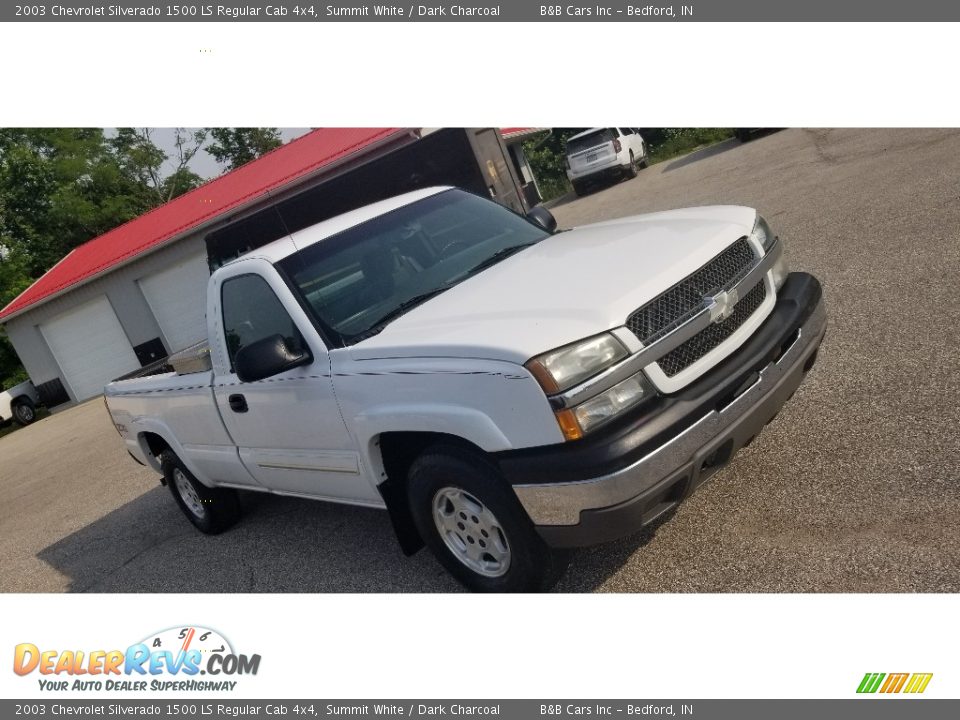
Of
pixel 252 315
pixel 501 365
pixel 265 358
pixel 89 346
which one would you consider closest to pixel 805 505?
pixel 501 365

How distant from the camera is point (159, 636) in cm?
394

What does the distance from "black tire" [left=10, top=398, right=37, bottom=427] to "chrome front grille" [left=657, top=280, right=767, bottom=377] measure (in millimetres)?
24073

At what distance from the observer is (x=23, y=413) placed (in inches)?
891

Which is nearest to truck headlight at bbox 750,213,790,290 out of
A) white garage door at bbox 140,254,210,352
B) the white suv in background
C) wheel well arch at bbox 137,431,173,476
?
wheel well arch at bbox 137,431,173,476

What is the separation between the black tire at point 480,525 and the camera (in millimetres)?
3207

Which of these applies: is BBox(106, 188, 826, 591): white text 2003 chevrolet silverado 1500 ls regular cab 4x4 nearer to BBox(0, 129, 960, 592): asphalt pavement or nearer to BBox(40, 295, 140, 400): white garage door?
BBox(0, 129, 960, 592): asphalt pavement

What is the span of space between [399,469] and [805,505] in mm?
1952

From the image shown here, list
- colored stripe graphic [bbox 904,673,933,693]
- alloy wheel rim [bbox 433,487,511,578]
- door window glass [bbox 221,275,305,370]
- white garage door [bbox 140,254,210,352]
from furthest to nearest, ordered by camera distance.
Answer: white garage door [bbox 140,254,210,352], door window glass [bbox 221,275,305,370], alloy wheel rim [bbox 433,487,511,578], colored stripe graphic [bbox 904,673,933,693]

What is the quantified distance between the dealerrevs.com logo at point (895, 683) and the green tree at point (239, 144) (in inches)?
2346

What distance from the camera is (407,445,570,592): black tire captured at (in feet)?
10.5

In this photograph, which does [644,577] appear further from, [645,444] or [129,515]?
[129,515]

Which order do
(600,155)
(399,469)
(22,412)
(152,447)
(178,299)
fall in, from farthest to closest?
(600,155) → (22,412) → (178,299) → (152,447) → (399,469)

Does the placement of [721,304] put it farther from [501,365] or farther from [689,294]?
[501,365]

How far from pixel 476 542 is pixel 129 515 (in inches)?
202
